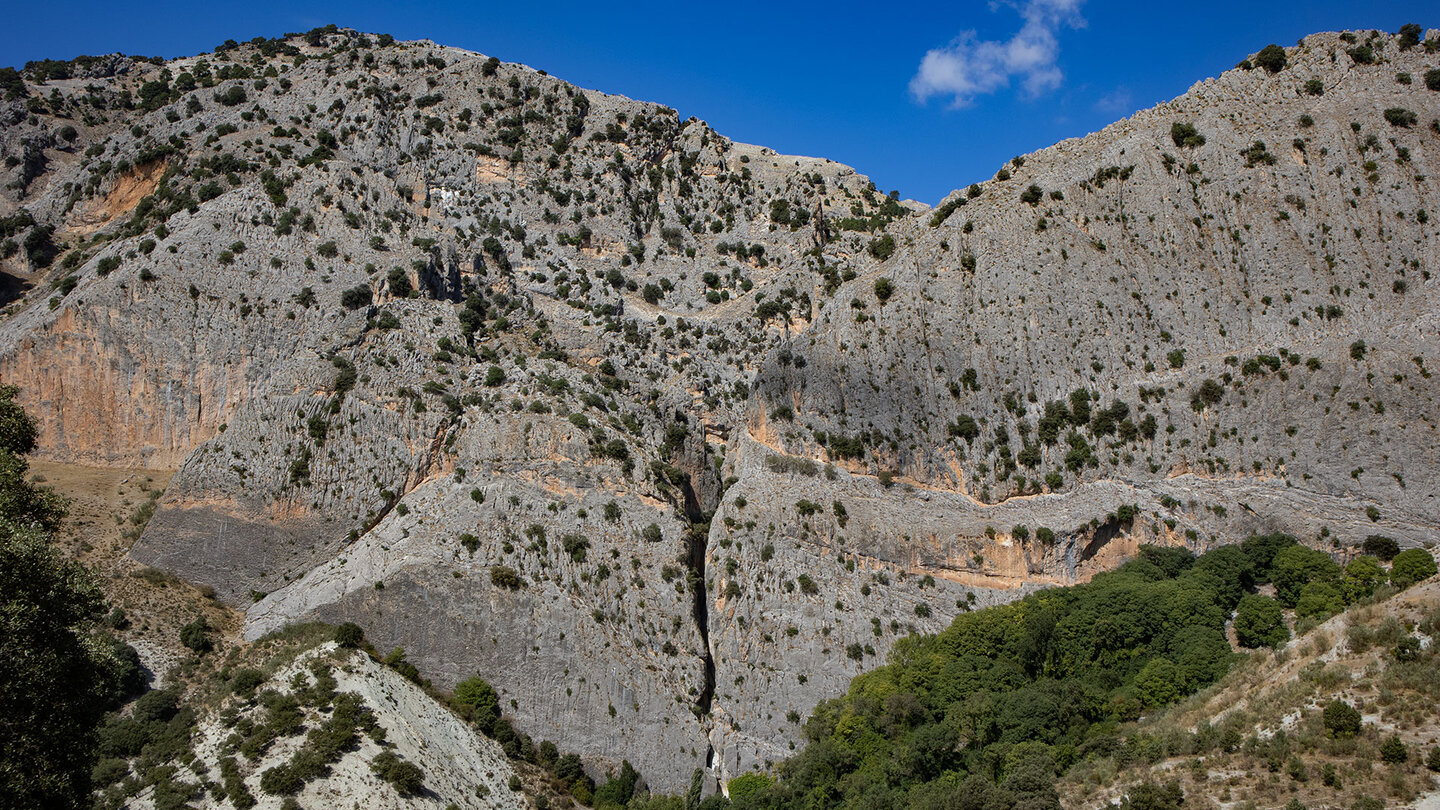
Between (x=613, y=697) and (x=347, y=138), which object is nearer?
(x=613, y=697)

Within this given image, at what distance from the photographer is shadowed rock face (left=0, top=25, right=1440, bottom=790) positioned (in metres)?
55.5

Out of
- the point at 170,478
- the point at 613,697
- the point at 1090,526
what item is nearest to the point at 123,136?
the point at 170,478

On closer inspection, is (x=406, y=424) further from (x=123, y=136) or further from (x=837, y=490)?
(x=123, y=136)

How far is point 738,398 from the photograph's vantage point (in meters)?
73.4

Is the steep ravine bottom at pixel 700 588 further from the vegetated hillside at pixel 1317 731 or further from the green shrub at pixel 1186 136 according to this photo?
the green shrub at pixel 1186 136

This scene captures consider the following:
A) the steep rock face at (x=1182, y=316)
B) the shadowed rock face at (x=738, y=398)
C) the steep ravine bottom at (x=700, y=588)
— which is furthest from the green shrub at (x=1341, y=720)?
the steep ravine bottom at (x=700, y=588)

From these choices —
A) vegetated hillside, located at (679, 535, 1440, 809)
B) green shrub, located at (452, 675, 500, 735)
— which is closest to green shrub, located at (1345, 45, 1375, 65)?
vegetated hillside, located at (679, 535, 1440, 809)

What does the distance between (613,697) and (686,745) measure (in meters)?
5.05

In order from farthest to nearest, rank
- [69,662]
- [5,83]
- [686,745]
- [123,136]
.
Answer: [5,83]
[123,136]
[686,745]
[69,662]

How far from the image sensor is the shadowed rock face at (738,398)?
182 feet

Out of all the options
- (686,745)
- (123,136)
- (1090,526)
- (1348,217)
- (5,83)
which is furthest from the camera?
(5,83)

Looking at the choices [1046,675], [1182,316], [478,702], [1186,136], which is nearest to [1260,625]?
[1046,675]

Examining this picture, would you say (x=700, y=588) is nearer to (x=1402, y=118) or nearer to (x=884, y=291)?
(x=884, y=291)

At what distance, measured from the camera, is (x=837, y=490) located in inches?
2511
